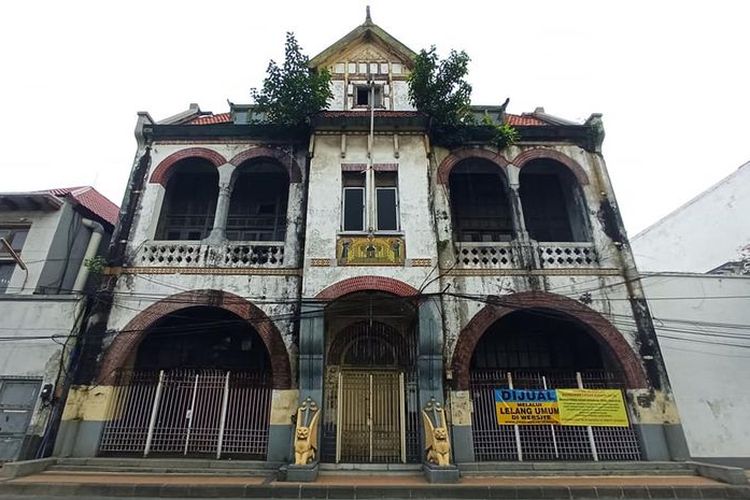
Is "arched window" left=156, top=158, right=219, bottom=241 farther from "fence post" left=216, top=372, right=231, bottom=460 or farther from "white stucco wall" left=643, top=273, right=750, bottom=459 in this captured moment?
"white stucco wall" left=643, top=273, right=750, bottom=459

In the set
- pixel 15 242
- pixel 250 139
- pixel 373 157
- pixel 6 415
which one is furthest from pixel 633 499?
pixel 15 242

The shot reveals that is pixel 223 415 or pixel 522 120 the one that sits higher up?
pixel 522 120

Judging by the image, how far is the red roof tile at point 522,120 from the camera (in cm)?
1404

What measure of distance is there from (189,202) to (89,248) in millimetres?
3351

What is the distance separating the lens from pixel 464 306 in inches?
406

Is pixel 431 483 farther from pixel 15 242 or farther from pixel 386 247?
pixel 15 242

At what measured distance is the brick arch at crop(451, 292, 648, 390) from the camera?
32.1ft

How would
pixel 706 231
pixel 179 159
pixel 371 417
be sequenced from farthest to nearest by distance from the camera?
pixel 706 231, pixel 179 159, pixel 371 417

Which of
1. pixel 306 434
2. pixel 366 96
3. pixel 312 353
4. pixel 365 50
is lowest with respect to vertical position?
pixel 306 434

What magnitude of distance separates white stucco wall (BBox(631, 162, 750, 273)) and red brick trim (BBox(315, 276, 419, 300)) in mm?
14206

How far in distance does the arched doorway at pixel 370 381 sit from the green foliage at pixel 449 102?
5699mm

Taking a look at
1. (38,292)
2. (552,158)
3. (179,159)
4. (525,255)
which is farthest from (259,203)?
(552,158)

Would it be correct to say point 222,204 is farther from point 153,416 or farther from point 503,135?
point 503,135

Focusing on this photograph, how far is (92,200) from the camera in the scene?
45.9 ft
